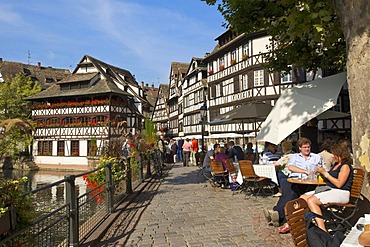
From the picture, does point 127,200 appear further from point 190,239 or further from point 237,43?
point 237,43

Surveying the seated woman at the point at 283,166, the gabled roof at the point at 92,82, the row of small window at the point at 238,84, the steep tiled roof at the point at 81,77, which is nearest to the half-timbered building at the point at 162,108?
the gabled roof at the point at 92,82

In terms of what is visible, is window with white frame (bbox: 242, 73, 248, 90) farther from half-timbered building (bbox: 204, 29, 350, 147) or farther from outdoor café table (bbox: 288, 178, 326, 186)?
outdoor café table (bbox: 288, 178, 326, 186)

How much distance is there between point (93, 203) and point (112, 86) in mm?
34742

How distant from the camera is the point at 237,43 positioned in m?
30.9

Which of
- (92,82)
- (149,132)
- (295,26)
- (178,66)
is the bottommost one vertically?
(149,132)

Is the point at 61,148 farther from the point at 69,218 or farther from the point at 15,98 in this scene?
the point at 69,218

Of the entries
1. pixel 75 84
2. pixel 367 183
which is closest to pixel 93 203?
pixel 367 183

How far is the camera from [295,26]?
625 centimetres

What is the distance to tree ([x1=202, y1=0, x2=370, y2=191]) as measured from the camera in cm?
444

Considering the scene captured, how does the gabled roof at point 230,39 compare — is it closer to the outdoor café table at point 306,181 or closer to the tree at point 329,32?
the tree at point 329,32

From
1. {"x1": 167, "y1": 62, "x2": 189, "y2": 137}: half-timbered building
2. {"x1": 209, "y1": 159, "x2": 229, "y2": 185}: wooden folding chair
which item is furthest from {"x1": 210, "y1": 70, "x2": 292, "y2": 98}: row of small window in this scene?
{"x1": 209, "y1": 159, "x2": 229, "y2": 185}: wooden folding chair

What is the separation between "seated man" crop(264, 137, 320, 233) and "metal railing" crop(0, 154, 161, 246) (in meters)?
3.08

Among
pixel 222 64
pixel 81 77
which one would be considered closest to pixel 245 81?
pixel 222 64

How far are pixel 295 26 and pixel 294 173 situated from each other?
2605 millimetres
